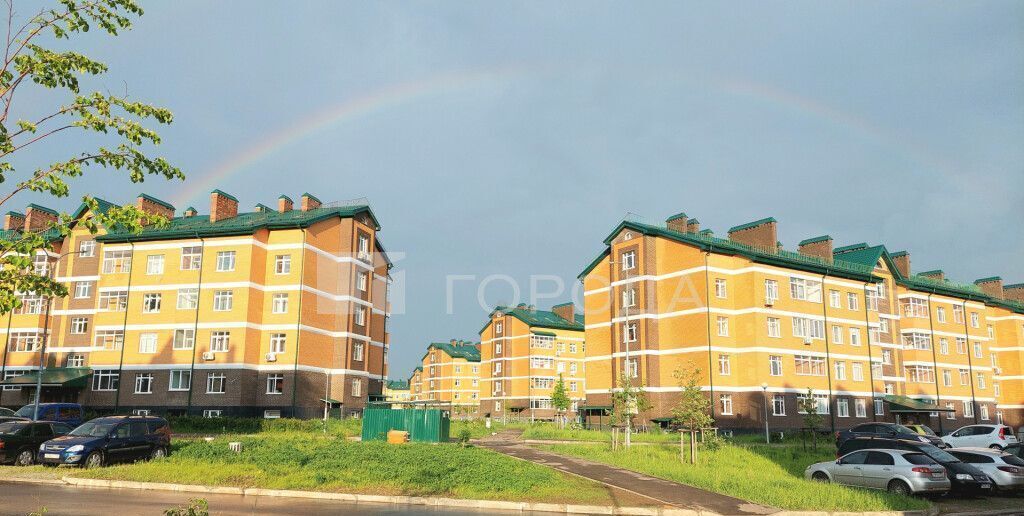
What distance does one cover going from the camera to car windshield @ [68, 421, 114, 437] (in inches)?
934

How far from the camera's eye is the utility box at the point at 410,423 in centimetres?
3394

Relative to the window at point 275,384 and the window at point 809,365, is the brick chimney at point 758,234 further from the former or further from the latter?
the window at point 275,384

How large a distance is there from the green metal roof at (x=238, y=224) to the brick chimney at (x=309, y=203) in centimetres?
41

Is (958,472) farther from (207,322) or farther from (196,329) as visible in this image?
(196,329)

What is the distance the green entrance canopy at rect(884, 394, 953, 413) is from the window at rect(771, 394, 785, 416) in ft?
40.7

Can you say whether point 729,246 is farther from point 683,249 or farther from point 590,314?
point 590,314

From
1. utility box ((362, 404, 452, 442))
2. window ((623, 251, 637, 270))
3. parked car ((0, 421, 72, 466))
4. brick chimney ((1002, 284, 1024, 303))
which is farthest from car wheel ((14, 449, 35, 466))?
brick chimney ((1002, 284, 1024, 303))

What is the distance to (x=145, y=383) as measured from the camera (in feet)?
160

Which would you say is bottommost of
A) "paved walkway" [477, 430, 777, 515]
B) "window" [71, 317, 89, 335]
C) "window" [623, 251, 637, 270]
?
"paved walkway" [477, 430, 777, 515]

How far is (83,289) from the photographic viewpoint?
53062 millimetres

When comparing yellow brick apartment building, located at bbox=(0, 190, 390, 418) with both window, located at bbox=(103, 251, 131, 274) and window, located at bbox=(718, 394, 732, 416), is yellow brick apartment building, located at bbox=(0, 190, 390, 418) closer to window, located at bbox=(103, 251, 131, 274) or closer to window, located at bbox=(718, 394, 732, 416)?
window, located at bbox=(103, 251, 131, 274)

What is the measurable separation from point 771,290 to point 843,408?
11.4 m

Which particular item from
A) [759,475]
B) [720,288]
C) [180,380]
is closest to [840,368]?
[720,288]

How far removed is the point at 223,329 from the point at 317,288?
7.10 meters
